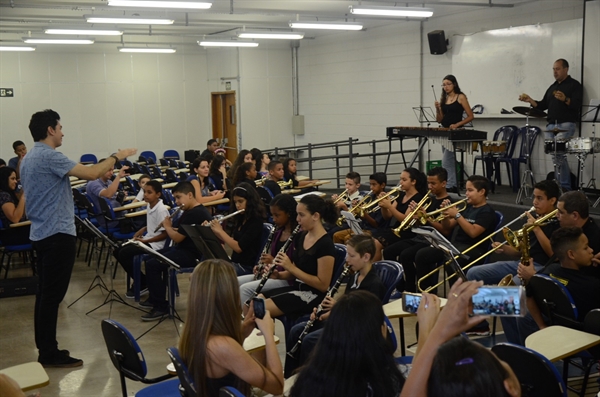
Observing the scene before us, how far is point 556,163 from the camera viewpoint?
8133 millimetres

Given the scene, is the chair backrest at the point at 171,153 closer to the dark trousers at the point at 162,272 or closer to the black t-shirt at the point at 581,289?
the dark trousers at the point at 162,272

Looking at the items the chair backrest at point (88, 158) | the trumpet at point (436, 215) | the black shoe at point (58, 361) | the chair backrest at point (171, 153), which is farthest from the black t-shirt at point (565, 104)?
the chair backrest at point (88, 158)

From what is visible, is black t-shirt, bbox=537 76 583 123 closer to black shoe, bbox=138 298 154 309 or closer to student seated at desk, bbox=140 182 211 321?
student seated at desk, bbox=140 182 211 321

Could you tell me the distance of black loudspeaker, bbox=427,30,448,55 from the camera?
11602 millimetres

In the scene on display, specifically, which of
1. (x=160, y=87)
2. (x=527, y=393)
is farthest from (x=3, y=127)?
(x=527, y=393)

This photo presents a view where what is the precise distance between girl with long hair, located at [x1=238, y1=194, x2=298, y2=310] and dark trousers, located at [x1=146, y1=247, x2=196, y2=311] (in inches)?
35.7

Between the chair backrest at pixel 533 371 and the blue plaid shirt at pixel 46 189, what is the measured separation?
3198mm

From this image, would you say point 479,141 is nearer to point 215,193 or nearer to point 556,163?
point 556,163

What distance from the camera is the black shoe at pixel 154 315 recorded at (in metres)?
6.16

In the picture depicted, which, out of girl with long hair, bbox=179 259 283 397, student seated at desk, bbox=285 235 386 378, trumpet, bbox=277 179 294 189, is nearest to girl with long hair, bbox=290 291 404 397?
girl with long hair, bbox=179 259 283 397

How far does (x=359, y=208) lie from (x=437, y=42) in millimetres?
5799

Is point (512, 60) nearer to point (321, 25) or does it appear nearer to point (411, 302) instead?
point (321, 25)

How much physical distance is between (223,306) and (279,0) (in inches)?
382

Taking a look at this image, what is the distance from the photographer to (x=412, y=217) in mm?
6254
